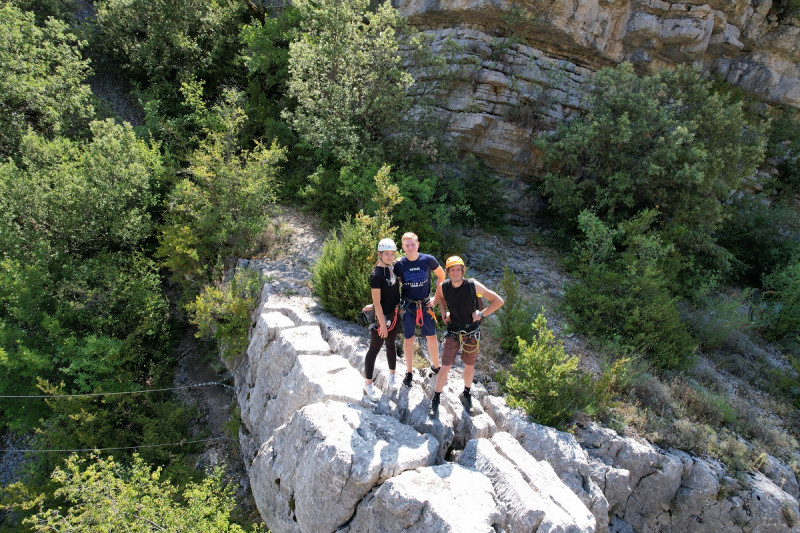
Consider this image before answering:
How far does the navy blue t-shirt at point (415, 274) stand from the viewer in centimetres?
462

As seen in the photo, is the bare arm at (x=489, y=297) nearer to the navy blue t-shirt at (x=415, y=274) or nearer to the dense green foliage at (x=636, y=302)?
the navy blue t-shirt at (x=415, y=274)

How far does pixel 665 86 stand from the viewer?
960 centimetres

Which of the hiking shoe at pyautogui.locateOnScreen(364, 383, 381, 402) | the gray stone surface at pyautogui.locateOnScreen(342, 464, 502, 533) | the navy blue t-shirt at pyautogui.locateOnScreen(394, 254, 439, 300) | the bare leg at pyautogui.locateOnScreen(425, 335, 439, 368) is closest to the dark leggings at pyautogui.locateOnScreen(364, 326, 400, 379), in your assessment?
the hiking shoe at pyautogui.locateOnScreen(364, 383, 381, 402)

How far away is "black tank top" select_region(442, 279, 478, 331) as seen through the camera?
460 cm

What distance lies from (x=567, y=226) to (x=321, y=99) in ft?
23.1

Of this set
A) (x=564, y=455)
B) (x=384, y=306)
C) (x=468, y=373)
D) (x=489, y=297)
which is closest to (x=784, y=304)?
(x=564, y=455)

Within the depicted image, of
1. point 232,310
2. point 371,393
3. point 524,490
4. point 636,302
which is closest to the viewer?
point 524,490

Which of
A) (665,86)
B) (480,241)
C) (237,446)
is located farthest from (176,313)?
(665,86)

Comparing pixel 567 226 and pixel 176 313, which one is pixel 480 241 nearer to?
pixel 567 226

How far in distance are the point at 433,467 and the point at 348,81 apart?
26.7 feet

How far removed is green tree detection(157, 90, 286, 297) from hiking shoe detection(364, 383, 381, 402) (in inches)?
183

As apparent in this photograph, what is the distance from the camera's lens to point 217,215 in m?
8.38

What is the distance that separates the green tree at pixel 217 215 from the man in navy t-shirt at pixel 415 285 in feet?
15.5

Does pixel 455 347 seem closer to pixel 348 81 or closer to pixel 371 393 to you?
pixel 371 393
